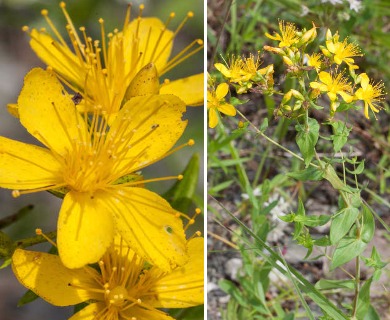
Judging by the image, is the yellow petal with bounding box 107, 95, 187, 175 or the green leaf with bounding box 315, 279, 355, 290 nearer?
the yellow petal with bounding box 107, 95, 187, 175

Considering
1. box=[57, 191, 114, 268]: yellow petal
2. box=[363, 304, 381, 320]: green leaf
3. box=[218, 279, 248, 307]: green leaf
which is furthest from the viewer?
box=[218, 279, 248, 307]: green leaf

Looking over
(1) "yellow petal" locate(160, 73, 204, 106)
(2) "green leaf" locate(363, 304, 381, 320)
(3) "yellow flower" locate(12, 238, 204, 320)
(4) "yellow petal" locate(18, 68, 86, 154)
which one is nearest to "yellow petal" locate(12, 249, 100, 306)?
(3) "yellow flower" locate(12, 238, 204, 320)

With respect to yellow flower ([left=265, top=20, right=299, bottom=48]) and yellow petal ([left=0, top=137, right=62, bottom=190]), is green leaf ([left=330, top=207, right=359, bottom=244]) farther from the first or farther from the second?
yellow petal ([left=0, top=137, right=62, bottom=190])

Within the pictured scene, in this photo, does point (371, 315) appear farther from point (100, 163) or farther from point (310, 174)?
point (100, 163)

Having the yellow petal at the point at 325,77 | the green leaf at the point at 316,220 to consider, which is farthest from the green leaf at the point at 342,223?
the yellow petal at the point at 325,77

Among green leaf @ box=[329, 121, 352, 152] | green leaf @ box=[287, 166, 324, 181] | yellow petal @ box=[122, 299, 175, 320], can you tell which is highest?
green leaf @ box=[329, 121, 352, 152]

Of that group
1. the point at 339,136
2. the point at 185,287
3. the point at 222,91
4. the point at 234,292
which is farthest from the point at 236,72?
the point at 234,292

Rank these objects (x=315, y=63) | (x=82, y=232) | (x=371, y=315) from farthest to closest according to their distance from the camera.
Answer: (x=371, y=315) < (x=315, y=63) < (x=82, y=232)
